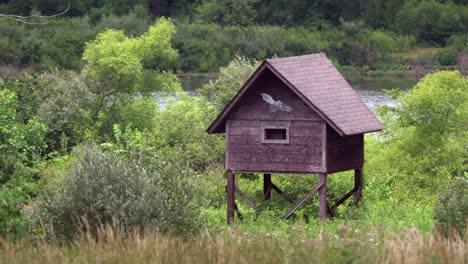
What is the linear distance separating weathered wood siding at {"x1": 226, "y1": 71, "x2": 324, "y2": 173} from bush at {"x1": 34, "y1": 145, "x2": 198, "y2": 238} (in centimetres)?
833

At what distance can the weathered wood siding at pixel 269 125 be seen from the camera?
1043 inches

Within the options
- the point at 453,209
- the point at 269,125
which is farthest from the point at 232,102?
the point at 453,209

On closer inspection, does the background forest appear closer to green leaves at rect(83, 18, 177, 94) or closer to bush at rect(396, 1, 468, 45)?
green leaves at rect(83, 18, 177, 94)

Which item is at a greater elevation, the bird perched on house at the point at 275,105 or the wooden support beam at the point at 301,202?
the bird perched on house at the point at 275,105

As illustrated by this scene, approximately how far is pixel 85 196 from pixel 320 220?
9.27m

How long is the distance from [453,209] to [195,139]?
74.2 feet

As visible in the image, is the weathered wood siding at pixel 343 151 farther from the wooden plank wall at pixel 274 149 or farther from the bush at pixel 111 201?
the bush at pixel 111 201

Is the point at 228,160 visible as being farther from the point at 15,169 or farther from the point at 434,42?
the point at 434,42

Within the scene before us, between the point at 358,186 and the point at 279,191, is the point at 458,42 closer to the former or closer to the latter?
the point at 279,191

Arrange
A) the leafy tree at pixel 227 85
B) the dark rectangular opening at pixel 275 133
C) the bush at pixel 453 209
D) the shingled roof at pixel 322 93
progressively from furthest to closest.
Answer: the leafy tree at pixel 227 85, the dark rectangular opening at pixel 275 133, the shingled roof at pixel 322 93, the bush at pixel 453 209

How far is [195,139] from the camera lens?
42.3 metres

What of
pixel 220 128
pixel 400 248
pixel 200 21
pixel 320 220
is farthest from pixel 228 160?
pixel 200 21

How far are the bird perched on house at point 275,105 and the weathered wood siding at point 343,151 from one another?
3.30 ft

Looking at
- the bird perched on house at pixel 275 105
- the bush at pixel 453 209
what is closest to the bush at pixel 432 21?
the bird perched on house at pixel 275 105
